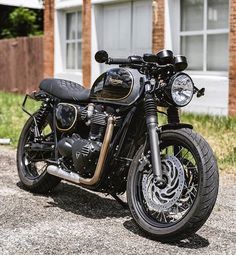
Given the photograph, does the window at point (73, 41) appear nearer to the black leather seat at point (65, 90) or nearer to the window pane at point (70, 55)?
the window pane at point (70, 55)

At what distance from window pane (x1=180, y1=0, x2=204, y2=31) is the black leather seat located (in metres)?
7.68

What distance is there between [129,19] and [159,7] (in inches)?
69.7

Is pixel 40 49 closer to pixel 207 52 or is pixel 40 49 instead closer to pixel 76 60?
pixel 76 60

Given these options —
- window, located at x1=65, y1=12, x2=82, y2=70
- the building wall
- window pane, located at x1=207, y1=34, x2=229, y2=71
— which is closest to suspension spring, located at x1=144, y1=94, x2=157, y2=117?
the building wall

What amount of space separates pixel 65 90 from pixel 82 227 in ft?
4.79

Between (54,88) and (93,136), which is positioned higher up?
(54,88)

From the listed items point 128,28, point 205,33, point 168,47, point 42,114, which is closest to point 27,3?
point 128,28

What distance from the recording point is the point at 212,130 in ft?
33.6

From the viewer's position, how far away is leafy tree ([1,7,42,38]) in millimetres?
27188

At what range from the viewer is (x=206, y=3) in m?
12.8

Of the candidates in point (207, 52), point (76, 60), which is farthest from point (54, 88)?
point (76, 60)

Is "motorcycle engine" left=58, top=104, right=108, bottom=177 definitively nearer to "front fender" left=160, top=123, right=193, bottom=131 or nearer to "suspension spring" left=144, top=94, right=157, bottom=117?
"suspension spring" left=144, top=94, right=157, bottom=117

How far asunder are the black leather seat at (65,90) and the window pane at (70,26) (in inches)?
478

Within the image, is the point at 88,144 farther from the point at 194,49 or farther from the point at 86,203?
the point at 194,49
